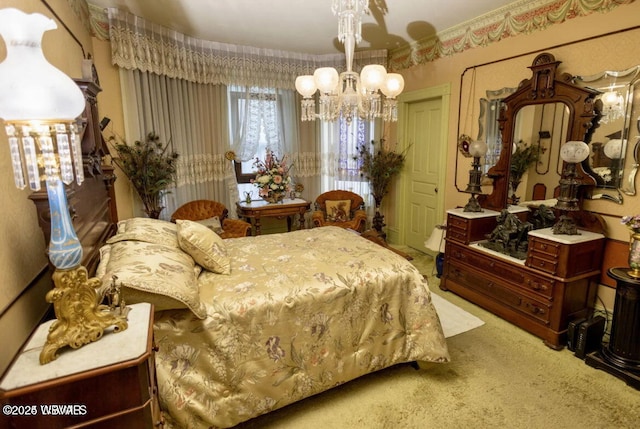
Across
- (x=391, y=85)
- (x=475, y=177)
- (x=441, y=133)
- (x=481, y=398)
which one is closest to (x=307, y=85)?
(x=391, y=85)

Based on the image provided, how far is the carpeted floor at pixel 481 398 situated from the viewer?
1905mm

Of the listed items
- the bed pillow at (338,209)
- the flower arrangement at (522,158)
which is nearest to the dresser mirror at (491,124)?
the flower arrangement at (522,158)

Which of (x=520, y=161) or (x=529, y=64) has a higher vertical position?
(x=529, y=64)

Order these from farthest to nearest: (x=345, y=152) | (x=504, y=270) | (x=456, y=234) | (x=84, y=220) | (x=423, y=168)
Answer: (x=345, y=152) → (x=423, y=168) → (x=456, y=234) → (x=504, y=270) → (x=84, y=220)

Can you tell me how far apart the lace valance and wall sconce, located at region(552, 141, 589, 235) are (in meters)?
2.83

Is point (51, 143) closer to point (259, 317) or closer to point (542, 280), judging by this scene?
point (259, 317)

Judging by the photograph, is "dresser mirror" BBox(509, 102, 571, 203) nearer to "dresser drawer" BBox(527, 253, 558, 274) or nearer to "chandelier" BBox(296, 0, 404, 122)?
"dresser drawer" BBox(527, 253, 558, 274)

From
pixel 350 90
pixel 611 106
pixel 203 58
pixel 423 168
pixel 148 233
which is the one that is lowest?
pixel 148 233

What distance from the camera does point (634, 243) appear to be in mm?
2193

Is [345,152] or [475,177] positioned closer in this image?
[475,177]

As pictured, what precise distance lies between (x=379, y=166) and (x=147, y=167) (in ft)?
9.42

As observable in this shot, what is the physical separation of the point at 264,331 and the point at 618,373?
2298 mm

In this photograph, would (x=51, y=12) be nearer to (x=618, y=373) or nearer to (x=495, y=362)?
(x=495, y=362)

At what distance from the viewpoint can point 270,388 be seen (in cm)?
184
